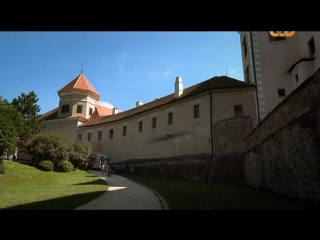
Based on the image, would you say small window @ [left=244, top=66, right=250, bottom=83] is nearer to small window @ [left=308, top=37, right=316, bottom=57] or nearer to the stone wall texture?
small window @ [left=308, top=37, right=316, bottom=57]

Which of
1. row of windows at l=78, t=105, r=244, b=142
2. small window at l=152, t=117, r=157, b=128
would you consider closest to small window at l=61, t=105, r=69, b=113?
row of windows at l=78, t=105, r=244, b=142

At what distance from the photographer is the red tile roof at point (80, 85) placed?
39.7 metres

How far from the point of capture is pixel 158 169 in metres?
24.7

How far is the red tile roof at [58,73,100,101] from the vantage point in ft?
130

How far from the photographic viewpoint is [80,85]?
132 feet

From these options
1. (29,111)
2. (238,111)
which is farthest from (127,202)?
(29,111)

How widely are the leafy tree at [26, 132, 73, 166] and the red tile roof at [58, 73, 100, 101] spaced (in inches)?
588

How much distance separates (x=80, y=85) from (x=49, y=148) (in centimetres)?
Answer: 1738

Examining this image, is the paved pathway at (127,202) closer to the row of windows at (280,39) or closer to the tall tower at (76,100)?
the row of windows at (280,39)
